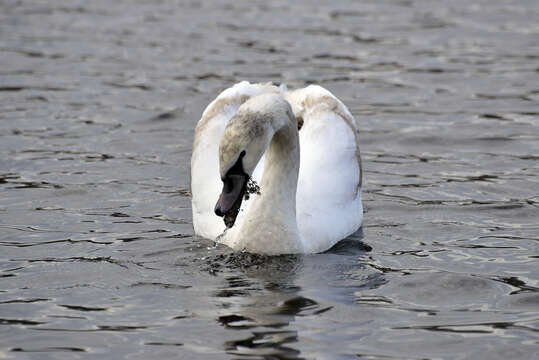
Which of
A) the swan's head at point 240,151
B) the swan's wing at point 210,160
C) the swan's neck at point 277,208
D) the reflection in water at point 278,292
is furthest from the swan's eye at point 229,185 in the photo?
the swan's wing at point 210,160

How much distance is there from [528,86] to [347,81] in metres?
2.38

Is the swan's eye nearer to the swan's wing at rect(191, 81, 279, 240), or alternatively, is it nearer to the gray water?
the gray water

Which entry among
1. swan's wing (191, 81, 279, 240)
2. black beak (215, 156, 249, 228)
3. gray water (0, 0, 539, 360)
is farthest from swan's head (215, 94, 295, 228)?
swan's wing (191, 81, 279, 240)

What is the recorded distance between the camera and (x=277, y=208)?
8.28m

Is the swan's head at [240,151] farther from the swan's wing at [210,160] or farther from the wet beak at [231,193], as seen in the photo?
the swan's wing at [210,160]

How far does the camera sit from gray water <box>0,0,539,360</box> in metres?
6.84

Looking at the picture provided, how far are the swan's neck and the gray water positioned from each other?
14 centimetres

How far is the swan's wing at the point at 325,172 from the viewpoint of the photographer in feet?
28.5

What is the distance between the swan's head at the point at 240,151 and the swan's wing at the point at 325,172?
3.73 ft

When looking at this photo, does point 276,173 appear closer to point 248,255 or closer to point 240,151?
point 248,255

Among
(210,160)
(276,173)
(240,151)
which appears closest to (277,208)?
(276,173)

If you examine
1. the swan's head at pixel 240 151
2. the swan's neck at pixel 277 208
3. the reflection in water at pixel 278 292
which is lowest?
the reflection in water at pixel 278 292

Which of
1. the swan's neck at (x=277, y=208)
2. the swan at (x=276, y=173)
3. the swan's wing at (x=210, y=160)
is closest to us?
the swan at (x=276, y=173)

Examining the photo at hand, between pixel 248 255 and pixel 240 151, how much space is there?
3.78 feet
